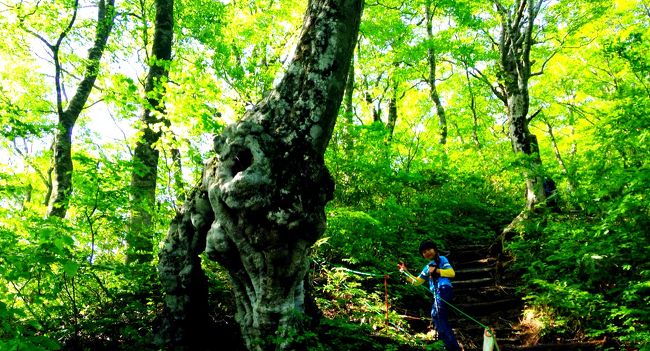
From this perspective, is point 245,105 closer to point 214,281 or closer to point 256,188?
point 214,281

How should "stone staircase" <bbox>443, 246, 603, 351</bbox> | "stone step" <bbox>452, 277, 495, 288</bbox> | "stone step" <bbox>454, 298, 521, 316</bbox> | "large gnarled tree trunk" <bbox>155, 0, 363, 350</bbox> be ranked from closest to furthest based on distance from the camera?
"large gnarled tree trunk" <bbox>155, 0, 363, 350</bbox>, "stone staircase" <bbox>443, 246, 603, 351</bbox>, "stone step" <bbox>454, 298, 521, 316</bbox>, "stone step" <bbox>452, 277, 495, 288</bbox>

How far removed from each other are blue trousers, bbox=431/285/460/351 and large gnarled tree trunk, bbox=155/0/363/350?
2.23 m

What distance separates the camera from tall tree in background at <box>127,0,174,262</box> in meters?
5.76

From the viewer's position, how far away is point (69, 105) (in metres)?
10.6

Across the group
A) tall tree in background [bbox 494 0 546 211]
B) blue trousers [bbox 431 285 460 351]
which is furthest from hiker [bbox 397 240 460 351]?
tall tree in background [bbox 494 0 546 211]

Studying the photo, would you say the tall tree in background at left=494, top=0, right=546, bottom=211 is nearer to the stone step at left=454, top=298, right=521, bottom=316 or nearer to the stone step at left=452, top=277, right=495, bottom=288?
the stone step at left=452, top=277, right=495, bottom=288

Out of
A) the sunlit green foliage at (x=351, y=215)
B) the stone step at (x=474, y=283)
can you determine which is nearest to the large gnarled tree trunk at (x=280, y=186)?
the sunlit green foliage at (x=351, y=215)

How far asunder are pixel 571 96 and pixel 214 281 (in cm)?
2518

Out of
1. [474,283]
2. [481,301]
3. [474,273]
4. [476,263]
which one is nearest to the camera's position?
[481,301]

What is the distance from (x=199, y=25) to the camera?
12766 millimetres

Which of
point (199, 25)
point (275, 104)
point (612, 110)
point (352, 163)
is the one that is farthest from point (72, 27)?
point (612, 110)

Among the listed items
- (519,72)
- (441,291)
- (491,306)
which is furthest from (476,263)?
(519,72)

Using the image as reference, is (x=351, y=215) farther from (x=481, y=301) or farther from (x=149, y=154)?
(x=149, y=154)

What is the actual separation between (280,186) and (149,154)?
16.1ft
